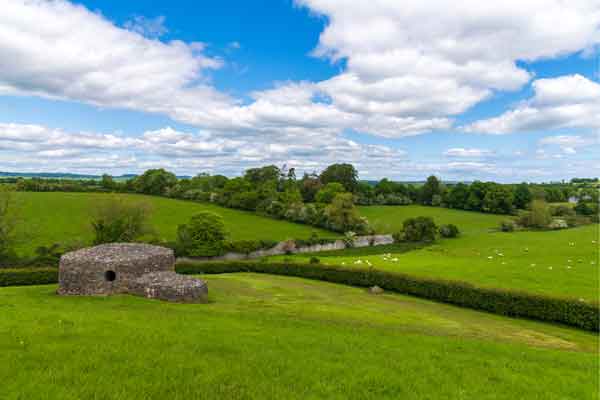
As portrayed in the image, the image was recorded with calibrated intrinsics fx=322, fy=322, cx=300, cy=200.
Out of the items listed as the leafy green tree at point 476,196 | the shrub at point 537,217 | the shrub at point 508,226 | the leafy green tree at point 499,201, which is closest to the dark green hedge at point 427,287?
the shrub at point 508,226

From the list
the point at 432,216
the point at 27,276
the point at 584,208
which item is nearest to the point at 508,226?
the point at 432,216

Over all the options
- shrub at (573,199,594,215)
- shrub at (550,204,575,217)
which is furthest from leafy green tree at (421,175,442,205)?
shrub at (573,199,594,215)

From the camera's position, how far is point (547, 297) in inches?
792

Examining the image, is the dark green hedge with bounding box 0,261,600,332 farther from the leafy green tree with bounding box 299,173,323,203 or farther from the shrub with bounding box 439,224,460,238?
the leafy green tree with bounding box 299,173,323,203

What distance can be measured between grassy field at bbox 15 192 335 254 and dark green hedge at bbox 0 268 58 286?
72.4 feet

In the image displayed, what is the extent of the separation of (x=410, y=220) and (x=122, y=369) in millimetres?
63150

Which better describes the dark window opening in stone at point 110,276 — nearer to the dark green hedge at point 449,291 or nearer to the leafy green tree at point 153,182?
the dark green hedge at point 449,291

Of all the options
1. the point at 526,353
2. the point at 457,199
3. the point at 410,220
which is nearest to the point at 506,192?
the point at 457,199

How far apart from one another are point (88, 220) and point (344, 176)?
70.5 meters

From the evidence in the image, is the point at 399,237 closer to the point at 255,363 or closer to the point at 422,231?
the point at 422,231

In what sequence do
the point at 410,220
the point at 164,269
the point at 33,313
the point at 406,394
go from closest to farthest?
the point at 406,394, the point at 33,313, the point at 164,269, the point at 410,220

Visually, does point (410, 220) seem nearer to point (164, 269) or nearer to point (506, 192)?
point (506, 192)

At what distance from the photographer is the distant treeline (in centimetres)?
7656

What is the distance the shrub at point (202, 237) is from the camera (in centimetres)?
4794
